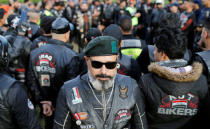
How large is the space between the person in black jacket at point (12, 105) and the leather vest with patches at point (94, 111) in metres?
0.46

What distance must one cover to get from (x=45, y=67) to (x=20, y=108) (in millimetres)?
1276

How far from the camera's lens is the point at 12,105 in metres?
1.85

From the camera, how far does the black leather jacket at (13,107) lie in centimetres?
183

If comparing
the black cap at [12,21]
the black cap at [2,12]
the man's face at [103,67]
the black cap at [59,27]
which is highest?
the black cap at [2,12]

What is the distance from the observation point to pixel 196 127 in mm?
2225

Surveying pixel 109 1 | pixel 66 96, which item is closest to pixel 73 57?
pixel 66 96

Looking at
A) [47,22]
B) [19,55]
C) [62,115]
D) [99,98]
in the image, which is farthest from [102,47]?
[19,55]

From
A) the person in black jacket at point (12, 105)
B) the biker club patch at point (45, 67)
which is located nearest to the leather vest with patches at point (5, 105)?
the person in black jacket at point (12, 105)

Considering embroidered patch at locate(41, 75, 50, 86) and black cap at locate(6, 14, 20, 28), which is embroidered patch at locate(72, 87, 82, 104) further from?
black cap at locate(6, 14, 20, 28)

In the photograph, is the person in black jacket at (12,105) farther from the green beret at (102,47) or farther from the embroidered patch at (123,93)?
the embroidered patch at (123,93)

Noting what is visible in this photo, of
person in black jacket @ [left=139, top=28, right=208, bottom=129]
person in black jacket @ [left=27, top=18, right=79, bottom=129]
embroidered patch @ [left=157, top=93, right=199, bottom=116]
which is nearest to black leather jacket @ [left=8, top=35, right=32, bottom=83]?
person in black jacket @ [left=27, top=18, right=79, bottom=129]

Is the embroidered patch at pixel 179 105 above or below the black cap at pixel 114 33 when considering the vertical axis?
below

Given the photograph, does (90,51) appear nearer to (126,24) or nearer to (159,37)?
(159,37)

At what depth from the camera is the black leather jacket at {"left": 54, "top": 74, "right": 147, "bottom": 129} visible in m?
1.83
